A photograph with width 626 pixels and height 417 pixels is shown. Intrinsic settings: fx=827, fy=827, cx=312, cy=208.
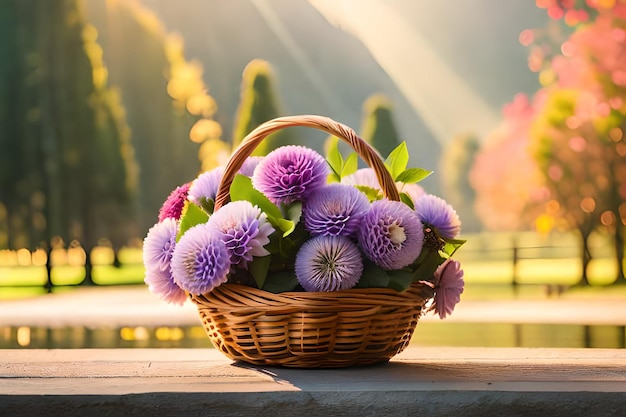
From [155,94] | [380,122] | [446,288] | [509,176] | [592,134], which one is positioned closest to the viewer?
[446,288]

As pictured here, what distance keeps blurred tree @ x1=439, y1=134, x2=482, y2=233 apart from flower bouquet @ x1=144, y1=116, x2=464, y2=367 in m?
5.81

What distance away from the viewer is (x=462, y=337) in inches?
138

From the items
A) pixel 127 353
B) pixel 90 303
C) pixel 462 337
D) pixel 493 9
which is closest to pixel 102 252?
pixel 90 303

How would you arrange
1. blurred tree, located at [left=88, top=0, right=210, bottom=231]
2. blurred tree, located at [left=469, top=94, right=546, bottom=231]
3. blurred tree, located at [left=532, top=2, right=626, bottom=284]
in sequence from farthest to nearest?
blurred tree, located at [left=88, top=0, right=210, bottom=231], blurred tree, located at [left=469, top=94, right=546, bottom=231], blurred tree, located at [left=532, top=2, right=626, bottom=284]

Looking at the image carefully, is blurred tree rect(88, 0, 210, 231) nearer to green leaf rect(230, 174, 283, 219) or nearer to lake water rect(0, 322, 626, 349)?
lake water rect(0, 322, 626, 349)

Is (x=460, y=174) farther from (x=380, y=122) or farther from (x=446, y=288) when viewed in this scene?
(x=446, y=288)

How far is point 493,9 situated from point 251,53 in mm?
1976

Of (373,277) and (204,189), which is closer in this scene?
(373,277)

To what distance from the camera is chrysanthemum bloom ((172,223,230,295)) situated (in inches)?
34.7

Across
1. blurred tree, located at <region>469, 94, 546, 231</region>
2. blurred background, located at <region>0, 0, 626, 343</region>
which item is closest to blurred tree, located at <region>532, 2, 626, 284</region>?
blurred background, located at <region>0, 0, 626, 343</region>

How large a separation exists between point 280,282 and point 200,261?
0.09 meters

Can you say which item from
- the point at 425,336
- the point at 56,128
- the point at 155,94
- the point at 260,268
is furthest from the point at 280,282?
the point at 155,94

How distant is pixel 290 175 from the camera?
0.93 m

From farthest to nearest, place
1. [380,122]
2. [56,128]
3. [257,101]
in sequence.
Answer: [380,122] < [257,101] < [56,128]
